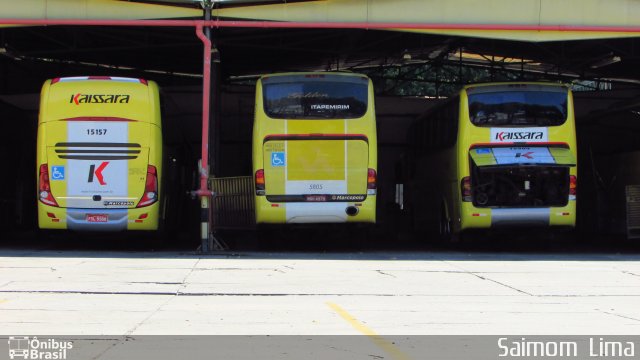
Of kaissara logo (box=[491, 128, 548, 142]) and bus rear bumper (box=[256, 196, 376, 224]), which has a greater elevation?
kaissara logo (box=[491, 128, 548, 142])

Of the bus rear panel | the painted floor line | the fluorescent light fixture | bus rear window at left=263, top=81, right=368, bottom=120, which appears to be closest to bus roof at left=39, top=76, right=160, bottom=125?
bus rear window at left=263, top=81, right=368, bottom=120

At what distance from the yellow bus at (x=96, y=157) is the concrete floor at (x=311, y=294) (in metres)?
1.00

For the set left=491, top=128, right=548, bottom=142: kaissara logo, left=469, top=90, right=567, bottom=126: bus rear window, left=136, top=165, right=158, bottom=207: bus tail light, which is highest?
left=469, top=90, right=567, bottom=126: bus rear window

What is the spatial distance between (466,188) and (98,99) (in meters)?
8.18

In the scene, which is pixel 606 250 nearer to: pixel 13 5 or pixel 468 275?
pixel 468 275

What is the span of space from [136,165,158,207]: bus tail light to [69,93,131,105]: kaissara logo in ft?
5.04

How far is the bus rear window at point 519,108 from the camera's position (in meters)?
14.9

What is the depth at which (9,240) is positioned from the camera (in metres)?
19.2

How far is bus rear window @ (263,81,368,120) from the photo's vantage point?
14.6 m

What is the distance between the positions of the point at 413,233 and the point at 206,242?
374 inches

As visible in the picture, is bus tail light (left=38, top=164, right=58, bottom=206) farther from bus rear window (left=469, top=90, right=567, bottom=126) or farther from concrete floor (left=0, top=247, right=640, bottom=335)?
bus rear window (left=469, top=90, right=567, bottom=126)

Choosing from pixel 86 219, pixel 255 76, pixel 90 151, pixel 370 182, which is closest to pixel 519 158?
pixel 370 182
